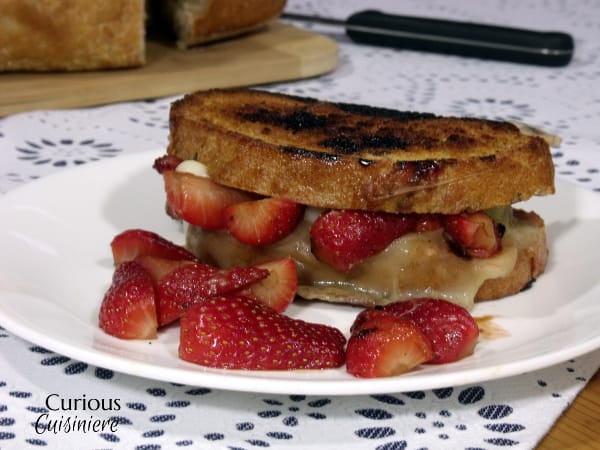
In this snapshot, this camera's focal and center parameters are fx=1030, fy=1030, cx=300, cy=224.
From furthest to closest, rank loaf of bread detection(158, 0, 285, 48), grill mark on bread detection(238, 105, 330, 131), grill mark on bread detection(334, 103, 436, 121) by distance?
1. loaf of bread detection(158, 0, 285, 48)
2. grill mark on bread detection(334, 103, 436, 121)
3. grill mark on bread detection(238, 105, 330, 131)

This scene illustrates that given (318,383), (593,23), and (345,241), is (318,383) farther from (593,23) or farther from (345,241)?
(593,23)

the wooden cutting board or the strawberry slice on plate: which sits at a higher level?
the strawberry slice on plate

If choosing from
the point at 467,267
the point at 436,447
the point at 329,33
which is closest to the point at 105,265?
the point at 467,267

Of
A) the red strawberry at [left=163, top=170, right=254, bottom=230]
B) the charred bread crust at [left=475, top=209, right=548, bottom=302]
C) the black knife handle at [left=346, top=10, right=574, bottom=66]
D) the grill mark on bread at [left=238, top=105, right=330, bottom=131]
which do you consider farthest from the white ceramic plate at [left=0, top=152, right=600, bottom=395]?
the black knife handle at [left=346, top=10, right=574, bottom=66]

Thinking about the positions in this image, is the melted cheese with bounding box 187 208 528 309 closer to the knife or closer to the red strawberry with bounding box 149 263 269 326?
the red strawberry with bounding box 149 263 269 326

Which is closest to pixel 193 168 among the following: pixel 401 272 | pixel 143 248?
pixel 143 248

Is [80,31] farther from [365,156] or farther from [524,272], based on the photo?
[524,272]

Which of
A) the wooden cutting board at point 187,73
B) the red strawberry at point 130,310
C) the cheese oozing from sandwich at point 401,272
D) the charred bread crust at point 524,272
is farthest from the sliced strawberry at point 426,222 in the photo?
the wooden cutting board at point 187,73

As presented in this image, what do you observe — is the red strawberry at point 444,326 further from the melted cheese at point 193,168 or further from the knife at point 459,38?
the knife at point 459,38
